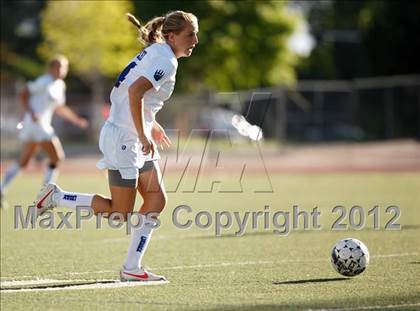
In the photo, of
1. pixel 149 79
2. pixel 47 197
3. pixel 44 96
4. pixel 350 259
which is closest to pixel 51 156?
pixel 44 96

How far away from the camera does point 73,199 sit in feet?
26.1

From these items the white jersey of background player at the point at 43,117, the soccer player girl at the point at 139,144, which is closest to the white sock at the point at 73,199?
the soccer player girl at the point at 139,144

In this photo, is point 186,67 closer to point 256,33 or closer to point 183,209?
point 256,33

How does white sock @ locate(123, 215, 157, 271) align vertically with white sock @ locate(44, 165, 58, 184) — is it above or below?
below

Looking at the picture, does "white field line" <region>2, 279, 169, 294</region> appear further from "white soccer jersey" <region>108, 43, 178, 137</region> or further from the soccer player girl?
"white soccer jersey" <region>108, 43, 178, 137</region>

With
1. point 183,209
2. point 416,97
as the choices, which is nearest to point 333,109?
point 416,97

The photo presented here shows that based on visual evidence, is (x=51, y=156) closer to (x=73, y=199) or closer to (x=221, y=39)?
(x=73, y=199)

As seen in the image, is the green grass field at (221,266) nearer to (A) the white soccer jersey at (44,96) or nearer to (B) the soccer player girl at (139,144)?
(B) the soccer player girl at (139,144)

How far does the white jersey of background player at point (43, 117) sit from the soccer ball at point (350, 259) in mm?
7878

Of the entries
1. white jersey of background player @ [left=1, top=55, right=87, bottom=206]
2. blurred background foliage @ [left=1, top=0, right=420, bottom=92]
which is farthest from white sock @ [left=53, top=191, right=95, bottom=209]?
blurred background foliage @ [left=1, top=0, right=420, bottom=92]

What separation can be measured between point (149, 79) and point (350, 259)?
2.34m

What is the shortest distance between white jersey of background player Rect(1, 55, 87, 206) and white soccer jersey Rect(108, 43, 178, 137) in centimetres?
724

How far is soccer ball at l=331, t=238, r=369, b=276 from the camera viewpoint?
7887 millimetres

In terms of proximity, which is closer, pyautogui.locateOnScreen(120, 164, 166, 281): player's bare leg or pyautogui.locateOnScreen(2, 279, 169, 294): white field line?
pyautogui.locateOnScreen(2, 279, 169, 294): white field line
